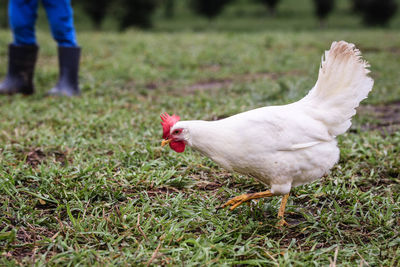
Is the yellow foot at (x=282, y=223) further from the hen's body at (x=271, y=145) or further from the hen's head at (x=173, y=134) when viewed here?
the hen's head at (x=173, y=134)

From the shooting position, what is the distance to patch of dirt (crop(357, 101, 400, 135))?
4062 mm

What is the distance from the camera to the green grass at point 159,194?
2061 millimetres

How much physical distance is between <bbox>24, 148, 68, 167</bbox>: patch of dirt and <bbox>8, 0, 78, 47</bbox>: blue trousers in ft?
7.27

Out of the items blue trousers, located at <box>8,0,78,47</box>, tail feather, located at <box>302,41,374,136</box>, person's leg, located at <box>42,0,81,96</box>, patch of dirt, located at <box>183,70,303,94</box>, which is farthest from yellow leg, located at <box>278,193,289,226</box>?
blue trousers, located at <box>8,0,78,47</box>

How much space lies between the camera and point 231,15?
33469mm

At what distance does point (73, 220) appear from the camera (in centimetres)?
225

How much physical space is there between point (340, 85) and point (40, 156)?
240 centimetres

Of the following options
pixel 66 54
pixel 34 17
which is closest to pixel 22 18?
pixel 34 17

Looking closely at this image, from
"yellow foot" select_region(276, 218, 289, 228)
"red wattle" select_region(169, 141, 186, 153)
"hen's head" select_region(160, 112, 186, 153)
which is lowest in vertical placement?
"yellow foot" select_region(276, 218, 289, 228)

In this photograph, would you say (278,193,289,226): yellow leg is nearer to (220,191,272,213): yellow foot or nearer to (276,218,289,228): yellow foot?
(276,218,289,228): yellow foot

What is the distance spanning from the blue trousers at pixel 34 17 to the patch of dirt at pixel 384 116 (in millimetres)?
3743

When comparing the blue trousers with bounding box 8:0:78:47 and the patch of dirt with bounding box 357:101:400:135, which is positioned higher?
the blue trousers with bounding box 8:0:78:47

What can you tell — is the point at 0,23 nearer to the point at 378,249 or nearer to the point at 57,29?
the point at 57,29

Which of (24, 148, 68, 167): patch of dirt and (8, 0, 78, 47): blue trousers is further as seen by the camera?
(8, 0, 78, 47): blue trousers
